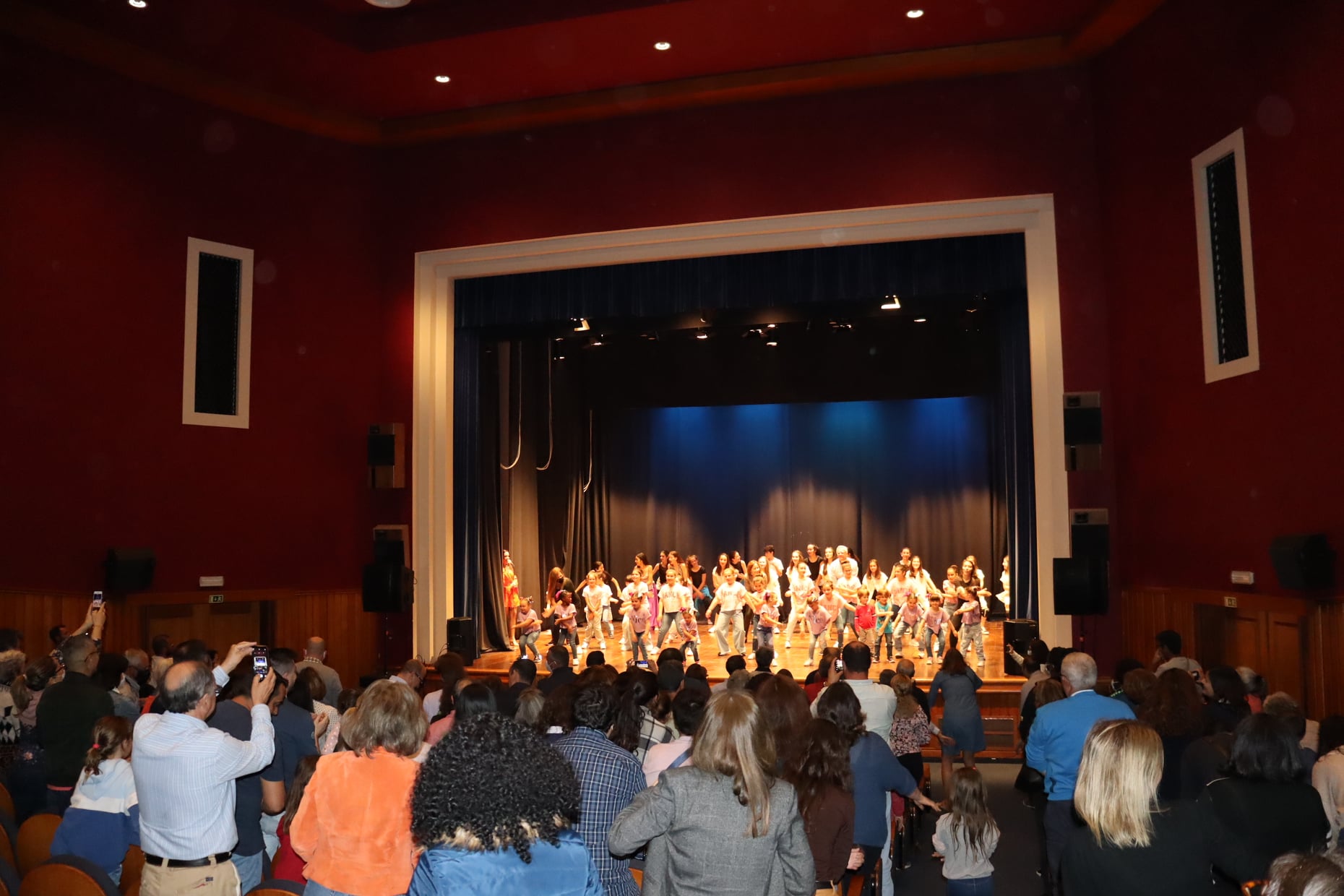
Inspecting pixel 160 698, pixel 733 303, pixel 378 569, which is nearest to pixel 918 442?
pixel 733 303

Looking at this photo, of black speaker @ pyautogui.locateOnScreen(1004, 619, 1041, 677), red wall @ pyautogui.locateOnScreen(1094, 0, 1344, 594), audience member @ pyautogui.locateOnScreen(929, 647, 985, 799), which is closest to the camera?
audience member @ pyautogui.locateOnScreen(929, 647, 985, 799)

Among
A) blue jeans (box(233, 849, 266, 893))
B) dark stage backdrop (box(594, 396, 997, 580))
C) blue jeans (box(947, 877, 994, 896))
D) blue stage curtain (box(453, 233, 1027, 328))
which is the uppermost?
blue stage curtain (box(453, 233, 1027, 328))

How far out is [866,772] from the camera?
4.34 m

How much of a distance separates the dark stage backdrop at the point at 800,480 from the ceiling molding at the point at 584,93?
810cm

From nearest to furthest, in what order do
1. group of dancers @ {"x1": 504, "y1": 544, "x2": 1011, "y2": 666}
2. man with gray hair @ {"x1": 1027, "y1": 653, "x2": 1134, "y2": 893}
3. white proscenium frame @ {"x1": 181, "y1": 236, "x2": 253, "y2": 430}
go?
man with gray hair @ {"x1": 1027, "y1": 653, "x2": 1134, "y2": 893}, white proscenium frame @ {"x1": 181, "y1": 236, "x2": 253, "y2": 430}, group of dancers @ {"x1": 504, "y1": 544, "x2": 1011, "y2": 666}

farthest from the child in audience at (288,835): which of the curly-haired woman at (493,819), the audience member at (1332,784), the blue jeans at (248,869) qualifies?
the audience member at (1332,784)

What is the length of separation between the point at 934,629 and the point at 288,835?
11.2 m

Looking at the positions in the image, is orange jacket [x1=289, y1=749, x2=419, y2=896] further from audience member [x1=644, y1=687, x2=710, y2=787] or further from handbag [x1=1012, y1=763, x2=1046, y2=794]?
handbag [x1=1012, y1=763, x2=1046, y2=794]

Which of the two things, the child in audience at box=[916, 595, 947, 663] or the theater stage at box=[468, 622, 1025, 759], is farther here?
the child in audience at box=[916, 595, 947, 663]

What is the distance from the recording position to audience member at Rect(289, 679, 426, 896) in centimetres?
319

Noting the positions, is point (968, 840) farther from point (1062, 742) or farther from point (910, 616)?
point (910, 616)

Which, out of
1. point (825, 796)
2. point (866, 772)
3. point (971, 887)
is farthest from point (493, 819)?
point (971, 887)

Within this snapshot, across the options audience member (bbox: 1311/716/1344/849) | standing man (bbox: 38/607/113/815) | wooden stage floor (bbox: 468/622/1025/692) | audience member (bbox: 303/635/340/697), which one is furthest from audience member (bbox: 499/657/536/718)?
wooden stage floor (bbox: 468/622/1025/692)

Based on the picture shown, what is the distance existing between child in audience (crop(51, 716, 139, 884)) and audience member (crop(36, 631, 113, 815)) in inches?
57.2
